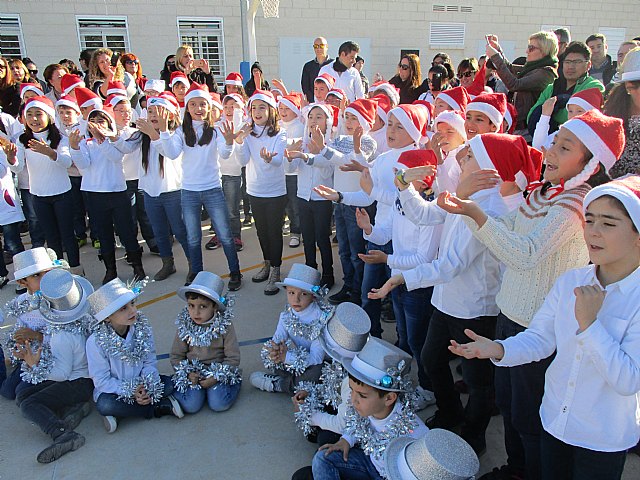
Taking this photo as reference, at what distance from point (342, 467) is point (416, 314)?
3.47 ft

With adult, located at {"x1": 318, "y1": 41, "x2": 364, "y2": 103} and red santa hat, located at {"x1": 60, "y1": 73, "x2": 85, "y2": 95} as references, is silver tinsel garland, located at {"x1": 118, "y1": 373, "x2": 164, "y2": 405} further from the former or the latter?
adult, located at {"x1": 318, "y1": 41, "x2": 364, "y2": 103}

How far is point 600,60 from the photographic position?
7270 millimetres

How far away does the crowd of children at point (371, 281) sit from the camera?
1803 mm

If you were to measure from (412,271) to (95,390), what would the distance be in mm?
2129

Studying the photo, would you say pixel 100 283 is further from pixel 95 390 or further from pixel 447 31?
pixel 447 31

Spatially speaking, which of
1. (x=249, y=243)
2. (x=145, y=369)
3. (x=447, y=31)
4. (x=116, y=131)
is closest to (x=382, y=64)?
(x=447, y=31)

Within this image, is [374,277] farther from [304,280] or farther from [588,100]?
[588,100]

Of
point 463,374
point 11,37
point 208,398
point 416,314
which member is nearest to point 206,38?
point 11,37

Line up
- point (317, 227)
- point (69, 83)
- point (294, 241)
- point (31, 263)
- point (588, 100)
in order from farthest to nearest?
point (294, 241) < point (69, 83) < point (317, 227) < point (588, 100) < point (31, 263)

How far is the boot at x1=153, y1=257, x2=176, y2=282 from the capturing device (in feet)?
17.2

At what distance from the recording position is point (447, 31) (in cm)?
1510

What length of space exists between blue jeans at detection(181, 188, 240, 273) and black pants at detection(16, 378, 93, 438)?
190 centimetres

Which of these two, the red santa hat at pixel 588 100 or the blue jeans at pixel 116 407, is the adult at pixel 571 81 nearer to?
the red santa hat at pixel 588 100

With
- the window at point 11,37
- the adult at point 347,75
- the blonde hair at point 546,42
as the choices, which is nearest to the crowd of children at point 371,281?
the blonde hair at point 546,42
